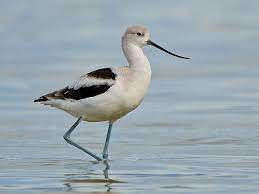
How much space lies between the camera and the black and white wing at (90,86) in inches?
516

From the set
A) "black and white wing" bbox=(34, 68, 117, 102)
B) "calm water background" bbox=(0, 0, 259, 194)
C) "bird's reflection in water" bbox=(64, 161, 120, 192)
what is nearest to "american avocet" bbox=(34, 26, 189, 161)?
"black and white wing" bbox=(34, 68, 117, 102)

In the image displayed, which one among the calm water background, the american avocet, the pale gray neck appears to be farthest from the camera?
the pale gray neck

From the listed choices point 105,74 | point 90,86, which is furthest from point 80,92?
point 105,74

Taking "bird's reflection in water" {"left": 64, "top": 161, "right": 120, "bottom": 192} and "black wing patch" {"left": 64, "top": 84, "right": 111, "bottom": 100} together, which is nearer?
"bird's reflection in water" {"left": 64, "top": 161, "right": 120, "bottom": 192}

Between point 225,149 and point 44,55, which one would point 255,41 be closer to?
point 44,55

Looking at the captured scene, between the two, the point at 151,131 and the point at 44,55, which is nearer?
the point at 151,131

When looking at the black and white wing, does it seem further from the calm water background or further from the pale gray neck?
the calm water background

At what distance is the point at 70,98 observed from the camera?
44.2 feet

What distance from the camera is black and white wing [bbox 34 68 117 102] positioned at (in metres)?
13.1

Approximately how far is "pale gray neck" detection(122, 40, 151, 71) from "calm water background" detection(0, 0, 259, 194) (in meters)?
0.89

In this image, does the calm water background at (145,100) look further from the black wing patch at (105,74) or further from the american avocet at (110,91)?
the black wing patch at (105,74)

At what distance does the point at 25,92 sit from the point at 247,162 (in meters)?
5.68

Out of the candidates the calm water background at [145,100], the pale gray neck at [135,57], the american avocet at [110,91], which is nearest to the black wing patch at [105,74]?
Result: the american avocet at [110,91]

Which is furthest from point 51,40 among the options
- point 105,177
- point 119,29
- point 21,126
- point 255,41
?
point 105,177
